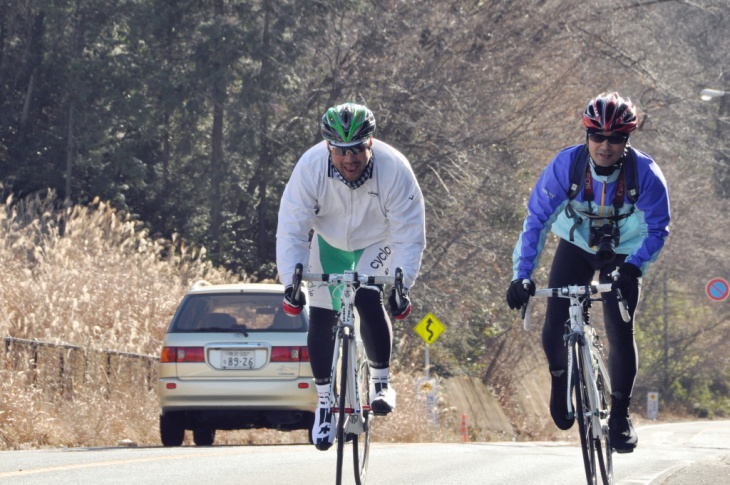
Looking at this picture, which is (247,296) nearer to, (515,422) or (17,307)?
(17,307)

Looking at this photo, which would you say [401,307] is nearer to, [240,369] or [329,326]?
[329,326]

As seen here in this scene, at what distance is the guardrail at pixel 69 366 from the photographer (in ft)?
47.7

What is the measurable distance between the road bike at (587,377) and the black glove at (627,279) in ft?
0.10

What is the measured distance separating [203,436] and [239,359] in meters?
2.12

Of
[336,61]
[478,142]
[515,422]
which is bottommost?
[515,422]

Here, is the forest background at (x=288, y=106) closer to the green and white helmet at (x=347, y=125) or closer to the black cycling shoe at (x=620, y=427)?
the black cycling shoe at (x=620, y=427)

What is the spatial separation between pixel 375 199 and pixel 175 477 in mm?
2487

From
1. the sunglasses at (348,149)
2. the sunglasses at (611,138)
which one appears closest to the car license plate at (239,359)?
the sunglasses at (348,149)

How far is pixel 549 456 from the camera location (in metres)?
12.8

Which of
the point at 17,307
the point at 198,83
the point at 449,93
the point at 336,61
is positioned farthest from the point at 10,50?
the point at 17,307

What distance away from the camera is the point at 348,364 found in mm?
7219

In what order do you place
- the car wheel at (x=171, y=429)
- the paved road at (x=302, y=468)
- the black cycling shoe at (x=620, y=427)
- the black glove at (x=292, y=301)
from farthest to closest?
1. the car wheel at (x=171, y=429)
2. the paved road at (x=302, y=468)
3. the black cycling shoe at (x=620, y=427)
4. the black glove at (x=292, y=301)

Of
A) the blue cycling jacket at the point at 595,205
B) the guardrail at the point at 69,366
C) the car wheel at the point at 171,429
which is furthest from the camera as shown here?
the guardrail at the point at 69,366

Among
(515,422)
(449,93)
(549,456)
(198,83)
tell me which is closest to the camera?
(549,456)
